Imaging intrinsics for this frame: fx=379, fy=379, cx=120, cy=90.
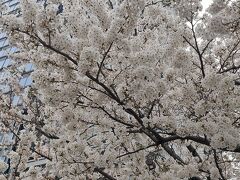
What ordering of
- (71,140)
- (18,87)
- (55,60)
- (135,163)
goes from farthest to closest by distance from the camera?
(18,87) < (135,163) < (71,140) < (55,60)

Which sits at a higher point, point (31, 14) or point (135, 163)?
point (31, 14)

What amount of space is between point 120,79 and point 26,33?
1.87 m

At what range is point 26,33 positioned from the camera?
20.5 ft

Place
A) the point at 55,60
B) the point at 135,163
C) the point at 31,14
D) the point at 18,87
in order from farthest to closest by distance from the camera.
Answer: the point at 18,87 → the point at 135,163 → the point at 55,60 → the point at 31,14

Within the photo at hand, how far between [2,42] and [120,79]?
144 feet

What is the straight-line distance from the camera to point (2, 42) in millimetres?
48000

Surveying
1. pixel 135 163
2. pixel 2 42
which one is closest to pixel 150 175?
pixel 135 163

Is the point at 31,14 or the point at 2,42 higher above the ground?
the point at 2,42

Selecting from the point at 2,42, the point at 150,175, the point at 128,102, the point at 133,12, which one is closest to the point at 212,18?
the point at 133,12

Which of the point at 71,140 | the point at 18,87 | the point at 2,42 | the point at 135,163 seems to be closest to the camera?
the point at 71,140

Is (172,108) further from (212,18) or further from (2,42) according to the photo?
(2,42)

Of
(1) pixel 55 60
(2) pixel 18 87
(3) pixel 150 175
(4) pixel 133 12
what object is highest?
(2) pixel 18 87

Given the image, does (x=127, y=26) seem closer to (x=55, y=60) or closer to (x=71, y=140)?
(x=55, y=60)

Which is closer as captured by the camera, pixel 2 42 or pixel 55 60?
pixel 55 60
